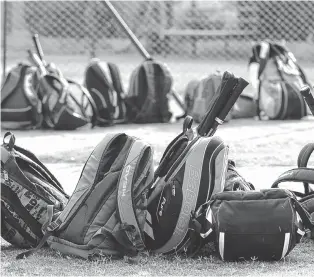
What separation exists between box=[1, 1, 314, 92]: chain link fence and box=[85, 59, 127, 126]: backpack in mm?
4534

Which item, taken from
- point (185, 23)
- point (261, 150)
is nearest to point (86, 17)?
point (185, 23)

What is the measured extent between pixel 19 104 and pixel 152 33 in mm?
5901

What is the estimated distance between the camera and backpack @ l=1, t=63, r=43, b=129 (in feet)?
23.7

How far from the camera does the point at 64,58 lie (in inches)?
531

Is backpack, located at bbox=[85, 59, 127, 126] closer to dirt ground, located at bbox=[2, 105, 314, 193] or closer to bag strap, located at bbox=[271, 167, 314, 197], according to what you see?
dirt ground, located at bbox=[2, 105, 314, 193]

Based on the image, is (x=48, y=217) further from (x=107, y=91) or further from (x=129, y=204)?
(x=107, y=91)

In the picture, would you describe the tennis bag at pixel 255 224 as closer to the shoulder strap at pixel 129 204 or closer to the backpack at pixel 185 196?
the backpack at pixel 185 196

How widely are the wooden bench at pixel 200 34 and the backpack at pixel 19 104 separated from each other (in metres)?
5.97

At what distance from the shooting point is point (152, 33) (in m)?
12.9

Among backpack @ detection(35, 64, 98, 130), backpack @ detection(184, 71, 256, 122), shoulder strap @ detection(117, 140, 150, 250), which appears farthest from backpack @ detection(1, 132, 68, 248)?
backpack @ detection(184, 71, 256, 122)

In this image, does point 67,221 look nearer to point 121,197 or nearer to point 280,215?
point 121,197

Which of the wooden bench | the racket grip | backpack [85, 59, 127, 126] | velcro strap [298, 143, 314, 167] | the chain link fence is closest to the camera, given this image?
the racket grip

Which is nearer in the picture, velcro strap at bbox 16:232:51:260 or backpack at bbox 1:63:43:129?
velcro strap at bbox 16:232:51:260

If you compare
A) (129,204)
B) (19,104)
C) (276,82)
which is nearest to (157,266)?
(129,204)
